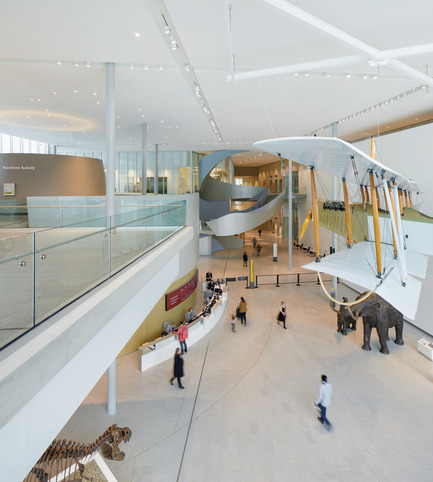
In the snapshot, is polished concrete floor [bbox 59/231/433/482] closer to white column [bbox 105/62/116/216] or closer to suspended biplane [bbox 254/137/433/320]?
suspended biplane [bbox 254/137/433/320]

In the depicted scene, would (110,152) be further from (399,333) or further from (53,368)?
(399,333)

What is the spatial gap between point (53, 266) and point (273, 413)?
6444 mm

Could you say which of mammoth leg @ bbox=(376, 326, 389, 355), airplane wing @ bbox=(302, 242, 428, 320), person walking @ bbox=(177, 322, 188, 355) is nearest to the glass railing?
airplane wing @ bbox=(302, 242, 428, 320)

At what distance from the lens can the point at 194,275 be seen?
55.5 ft

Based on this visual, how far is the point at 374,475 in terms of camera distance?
5.77 m

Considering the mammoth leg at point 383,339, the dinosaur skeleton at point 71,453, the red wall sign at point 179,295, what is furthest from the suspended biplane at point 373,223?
the red wall sign at point 179,295

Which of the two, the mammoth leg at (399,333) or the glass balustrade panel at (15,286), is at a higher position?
the glass balustrade panel at (15,286)

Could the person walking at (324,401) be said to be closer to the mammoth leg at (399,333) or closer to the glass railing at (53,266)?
the glass railing at (53,266)

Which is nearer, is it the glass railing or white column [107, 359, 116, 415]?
the glass railing

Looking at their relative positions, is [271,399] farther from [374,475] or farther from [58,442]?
[58,442]

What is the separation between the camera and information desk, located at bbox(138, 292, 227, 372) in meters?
9.88

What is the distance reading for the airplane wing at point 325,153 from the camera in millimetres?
5242

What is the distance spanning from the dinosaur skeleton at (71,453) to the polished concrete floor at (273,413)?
1.67 ft

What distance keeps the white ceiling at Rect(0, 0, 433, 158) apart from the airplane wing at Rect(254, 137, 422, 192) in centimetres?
215
